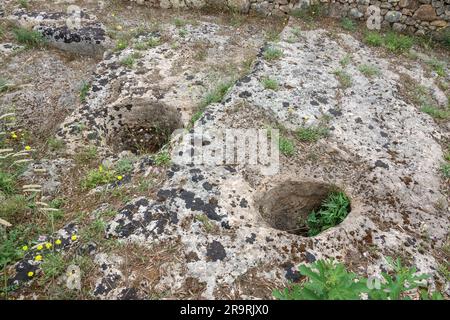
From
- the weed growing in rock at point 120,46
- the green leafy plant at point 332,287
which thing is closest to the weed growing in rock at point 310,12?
the weed growing in rock at point 120,46

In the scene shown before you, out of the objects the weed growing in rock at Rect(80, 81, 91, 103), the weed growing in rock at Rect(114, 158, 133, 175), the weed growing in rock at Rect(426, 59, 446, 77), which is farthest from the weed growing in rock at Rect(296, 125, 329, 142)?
the weed growing in rock at Rect(80, 81, 91, 103)

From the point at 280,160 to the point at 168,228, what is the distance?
1.77 m

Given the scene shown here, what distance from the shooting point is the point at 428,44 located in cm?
770

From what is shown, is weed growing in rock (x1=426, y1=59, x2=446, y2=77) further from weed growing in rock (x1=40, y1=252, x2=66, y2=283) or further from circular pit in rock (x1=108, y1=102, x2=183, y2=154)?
weed growing in rock (x1=40, y1=252, x2=66, y2=283)

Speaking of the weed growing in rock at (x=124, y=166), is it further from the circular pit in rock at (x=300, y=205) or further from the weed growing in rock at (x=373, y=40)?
the weed growing in rock at (x=373, y=40)

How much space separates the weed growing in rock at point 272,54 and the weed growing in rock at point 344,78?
104cm

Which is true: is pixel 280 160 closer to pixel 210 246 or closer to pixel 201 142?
pixel 201 142

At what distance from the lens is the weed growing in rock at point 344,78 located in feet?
20.4

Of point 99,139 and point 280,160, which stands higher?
point 280,160

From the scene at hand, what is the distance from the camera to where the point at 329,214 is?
173 inches

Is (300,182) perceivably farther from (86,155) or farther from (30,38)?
(30,38)

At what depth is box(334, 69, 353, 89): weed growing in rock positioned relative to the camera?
20.4 ft
